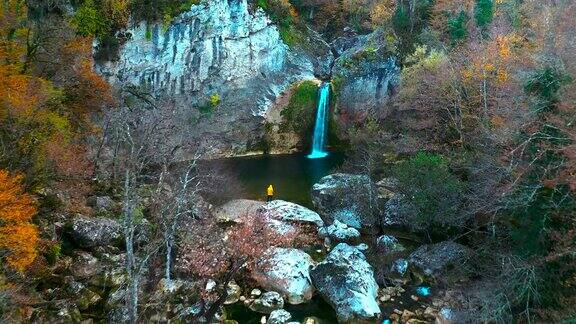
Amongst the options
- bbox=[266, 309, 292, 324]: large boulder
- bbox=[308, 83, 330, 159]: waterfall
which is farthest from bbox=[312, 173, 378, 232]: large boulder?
bbox=[308, 83, 330, 159]: waterfall

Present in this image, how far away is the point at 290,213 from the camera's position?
22.2 meters

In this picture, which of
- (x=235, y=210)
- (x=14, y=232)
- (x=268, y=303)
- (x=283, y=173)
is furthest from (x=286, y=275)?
(x=283, y=173)

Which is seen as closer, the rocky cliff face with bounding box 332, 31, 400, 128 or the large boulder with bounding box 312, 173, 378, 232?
the large boulder with bounding box 312, 173, 378, 232

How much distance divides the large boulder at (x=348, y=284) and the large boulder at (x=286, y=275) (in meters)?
0.49

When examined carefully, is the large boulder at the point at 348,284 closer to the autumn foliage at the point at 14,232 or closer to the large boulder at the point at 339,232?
the large boulder at the point at 339,232

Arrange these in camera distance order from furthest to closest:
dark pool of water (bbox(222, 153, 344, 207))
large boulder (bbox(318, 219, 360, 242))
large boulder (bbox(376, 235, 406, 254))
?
dark pool of water (bbox(222, 153, 344, 207)), large boulder (bbox(318, 219, 360, 242)), large boulder (bbox(376, 235, 406, 254))

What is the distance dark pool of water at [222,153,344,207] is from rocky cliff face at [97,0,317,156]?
240cm

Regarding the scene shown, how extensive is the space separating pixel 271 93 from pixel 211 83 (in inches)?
201

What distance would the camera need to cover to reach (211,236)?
18.3 m

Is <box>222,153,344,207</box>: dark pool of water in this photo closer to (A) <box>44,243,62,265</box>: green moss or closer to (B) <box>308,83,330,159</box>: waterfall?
(B) <box>308,83,330,159</box>: waterfall

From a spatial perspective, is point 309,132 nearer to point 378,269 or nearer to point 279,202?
point 279,202

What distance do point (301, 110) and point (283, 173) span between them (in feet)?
24.0

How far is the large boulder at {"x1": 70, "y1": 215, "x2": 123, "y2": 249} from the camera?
54.7 ft

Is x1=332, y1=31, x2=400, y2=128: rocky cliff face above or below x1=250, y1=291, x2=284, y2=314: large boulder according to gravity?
above
